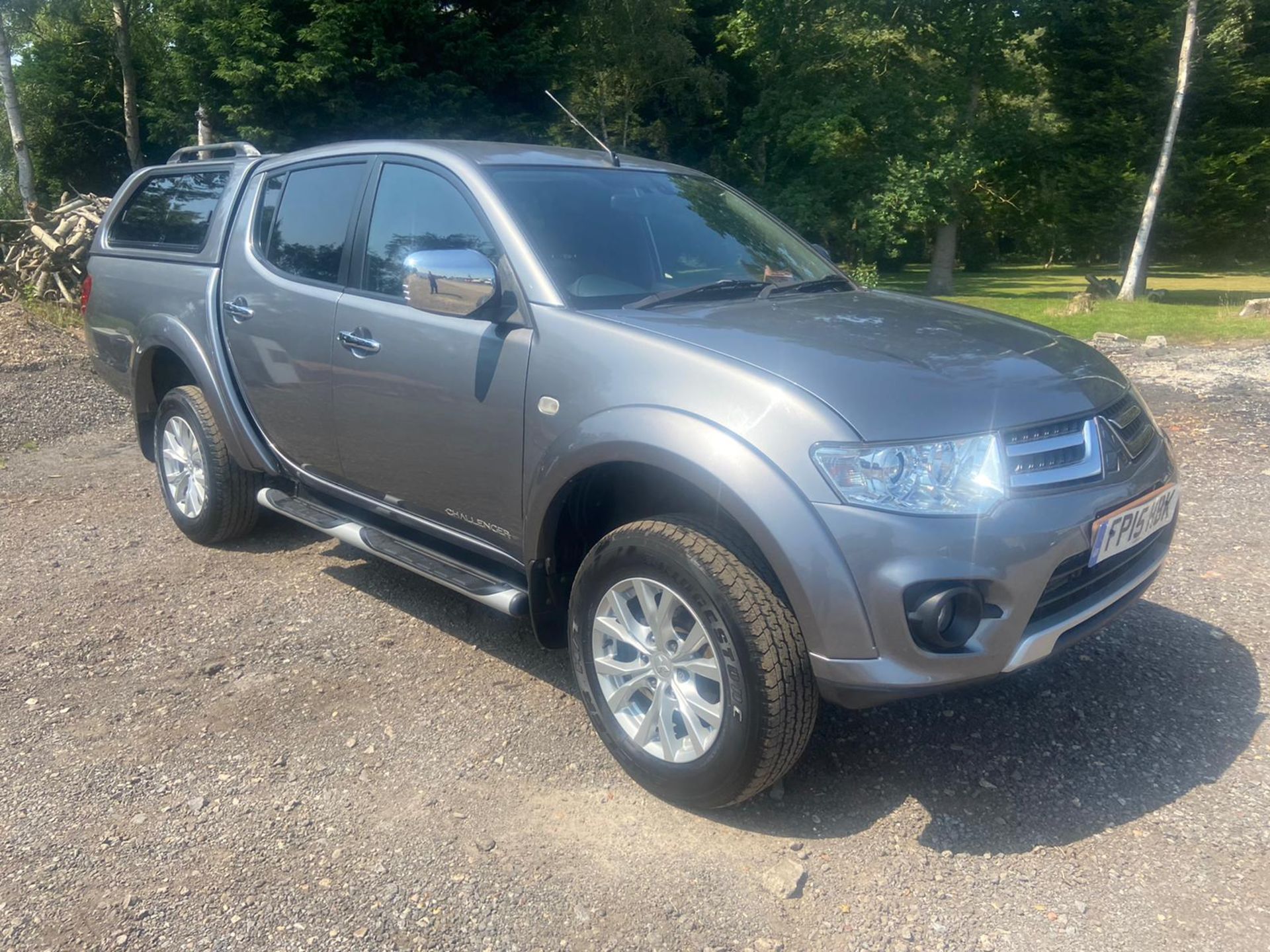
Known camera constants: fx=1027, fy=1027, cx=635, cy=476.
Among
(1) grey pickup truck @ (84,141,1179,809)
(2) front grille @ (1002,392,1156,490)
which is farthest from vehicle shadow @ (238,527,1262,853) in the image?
(2) front grille @ (1002,392,1156,490)

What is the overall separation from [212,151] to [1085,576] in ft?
16.8

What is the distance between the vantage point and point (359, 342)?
154 inches

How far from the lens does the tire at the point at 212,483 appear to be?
4953 mm

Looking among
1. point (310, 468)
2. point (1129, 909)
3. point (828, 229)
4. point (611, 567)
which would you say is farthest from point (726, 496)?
point (828, 229)

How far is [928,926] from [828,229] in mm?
30315

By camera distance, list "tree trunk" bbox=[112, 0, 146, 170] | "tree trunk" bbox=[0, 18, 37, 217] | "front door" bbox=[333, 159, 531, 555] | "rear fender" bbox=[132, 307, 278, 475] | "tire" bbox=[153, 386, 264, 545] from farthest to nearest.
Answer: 1. "tree trunk" bbox=[112, 0, 146, 170]
2. "tree trunk" bbox=[0, 18, 37, 217]
3. "tire" bbox=[153, 386, 264, 545]
4. "rear fender" bbox=[132, 307, 278, 475]
5. "front door" bbox=[333, 159, 531, 555]

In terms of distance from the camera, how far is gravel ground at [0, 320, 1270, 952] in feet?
8.61

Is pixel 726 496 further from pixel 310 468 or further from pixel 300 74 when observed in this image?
pixel 300 74

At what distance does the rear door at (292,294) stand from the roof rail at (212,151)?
51cm

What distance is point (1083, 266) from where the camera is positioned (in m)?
48.0

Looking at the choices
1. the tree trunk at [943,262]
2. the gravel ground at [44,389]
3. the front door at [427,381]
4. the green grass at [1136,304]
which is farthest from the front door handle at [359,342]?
the tree trunk at [943,262]

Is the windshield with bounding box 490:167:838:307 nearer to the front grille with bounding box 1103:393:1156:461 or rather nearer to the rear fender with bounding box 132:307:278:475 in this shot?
the front grille with bounding box 1103:393:1156:461

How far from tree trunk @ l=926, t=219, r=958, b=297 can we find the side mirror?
99.3ft

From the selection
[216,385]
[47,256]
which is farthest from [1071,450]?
[47,256]
